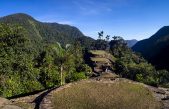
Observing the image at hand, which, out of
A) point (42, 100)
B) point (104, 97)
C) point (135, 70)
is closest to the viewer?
point (42, 100)

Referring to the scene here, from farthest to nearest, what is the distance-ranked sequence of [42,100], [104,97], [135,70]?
[135,70]
[104,97]
[42,100]

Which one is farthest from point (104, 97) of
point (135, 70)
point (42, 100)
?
point (135, 70)

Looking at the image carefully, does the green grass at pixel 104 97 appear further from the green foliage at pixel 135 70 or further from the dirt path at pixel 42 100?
the green foliage at pixel 135 70

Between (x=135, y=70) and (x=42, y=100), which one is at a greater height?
(x=42, y=100)

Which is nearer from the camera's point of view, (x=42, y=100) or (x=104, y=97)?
(x=42, y=100)

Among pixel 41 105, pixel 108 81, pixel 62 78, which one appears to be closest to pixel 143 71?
pixel 62 78

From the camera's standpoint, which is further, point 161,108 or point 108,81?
point 108,81

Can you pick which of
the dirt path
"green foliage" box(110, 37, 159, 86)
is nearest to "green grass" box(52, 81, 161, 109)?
the dirt path

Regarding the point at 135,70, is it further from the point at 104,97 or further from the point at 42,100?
the point at 42,100

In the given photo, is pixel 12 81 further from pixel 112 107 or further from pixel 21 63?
pixel 112 107
